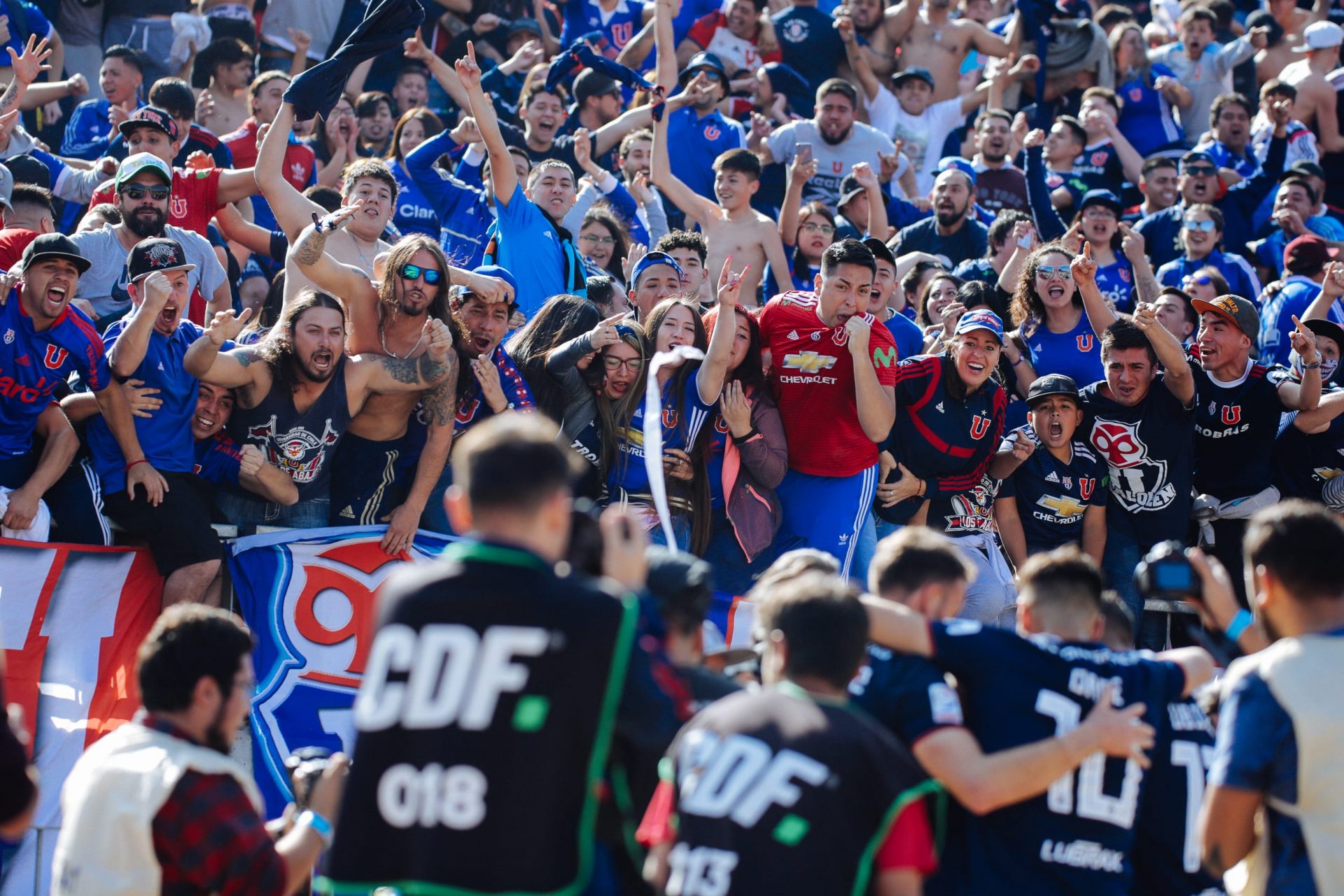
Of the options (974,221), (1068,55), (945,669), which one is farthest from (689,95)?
(945,669)

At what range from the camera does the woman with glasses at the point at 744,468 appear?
682 cm

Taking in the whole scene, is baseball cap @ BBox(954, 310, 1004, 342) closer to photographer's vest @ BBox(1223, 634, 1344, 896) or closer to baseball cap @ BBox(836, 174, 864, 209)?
baseball cap @ BBox(836, 174, 864, 209)

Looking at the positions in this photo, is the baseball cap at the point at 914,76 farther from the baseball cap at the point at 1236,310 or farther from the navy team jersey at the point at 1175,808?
the navy team jersey at the point at 1175,808

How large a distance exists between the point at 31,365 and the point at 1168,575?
181 inches

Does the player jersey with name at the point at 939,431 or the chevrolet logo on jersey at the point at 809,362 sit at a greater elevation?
the chevrolet logo on jersey at the point at 809,362

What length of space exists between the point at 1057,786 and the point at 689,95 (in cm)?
808

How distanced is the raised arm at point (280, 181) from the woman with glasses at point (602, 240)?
184 centimetres

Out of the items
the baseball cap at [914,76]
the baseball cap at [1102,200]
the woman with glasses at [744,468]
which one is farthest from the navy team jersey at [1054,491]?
the baseball cap at [914,76]

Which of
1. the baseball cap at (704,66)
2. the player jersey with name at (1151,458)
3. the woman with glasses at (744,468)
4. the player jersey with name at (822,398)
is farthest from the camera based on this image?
the baseball cap at (704,66)

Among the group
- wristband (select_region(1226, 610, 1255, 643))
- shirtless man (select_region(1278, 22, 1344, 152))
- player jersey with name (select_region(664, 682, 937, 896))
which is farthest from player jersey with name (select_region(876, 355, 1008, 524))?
shirtless man (select_region(1278, 22, 1344, 152))

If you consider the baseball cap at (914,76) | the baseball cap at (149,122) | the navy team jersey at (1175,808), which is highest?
the baseball cap at (914,76)

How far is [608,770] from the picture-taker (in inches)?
137

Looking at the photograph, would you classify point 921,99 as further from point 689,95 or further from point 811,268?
point 811,268

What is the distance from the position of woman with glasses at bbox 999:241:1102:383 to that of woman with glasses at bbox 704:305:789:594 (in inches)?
72.7
